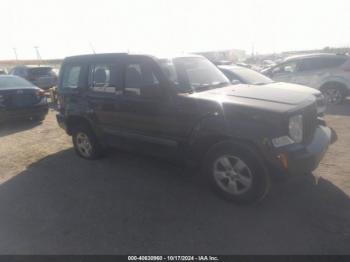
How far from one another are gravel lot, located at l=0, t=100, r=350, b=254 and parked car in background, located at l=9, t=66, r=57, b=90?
9927mm

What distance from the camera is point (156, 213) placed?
3783mm

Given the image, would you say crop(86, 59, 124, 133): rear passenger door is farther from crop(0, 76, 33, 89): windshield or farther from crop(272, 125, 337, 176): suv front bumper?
crop(0, 76, 33, 89): windshield

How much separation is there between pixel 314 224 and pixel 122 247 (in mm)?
2124

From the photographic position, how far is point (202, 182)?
4.59m

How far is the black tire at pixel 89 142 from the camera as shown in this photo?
5.58 metres

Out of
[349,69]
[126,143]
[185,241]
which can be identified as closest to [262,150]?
[185,241]

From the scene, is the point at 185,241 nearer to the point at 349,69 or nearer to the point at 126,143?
the point at 126,143

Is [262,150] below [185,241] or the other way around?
the other way around

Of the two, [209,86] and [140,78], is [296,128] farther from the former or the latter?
[140,78]

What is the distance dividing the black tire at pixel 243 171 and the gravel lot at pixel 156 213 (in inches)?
5.7

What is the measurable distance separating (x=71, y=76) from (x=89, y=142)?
50.2 inches

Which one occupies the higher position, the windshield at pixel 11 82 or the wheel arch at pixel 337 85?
the windshield at pixel 11 82

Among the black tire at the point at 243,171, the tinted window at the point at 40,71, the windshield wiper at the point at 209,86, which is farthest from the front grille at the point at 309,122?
the tinted window at the point at 40,71

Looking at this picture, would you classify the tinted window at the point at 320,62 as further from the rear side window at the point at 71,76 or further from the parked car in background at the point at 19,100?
the parked car in background at the point at 19,100
